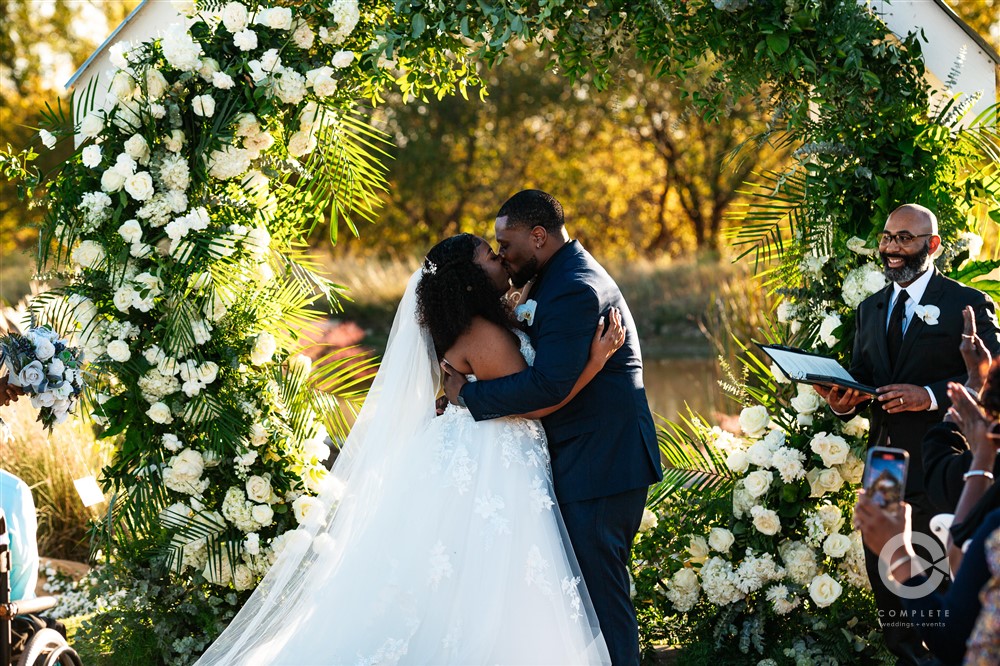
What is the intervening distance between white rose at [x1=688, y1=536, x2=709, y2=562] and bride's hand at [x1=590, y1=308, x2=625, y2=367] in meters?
1.36

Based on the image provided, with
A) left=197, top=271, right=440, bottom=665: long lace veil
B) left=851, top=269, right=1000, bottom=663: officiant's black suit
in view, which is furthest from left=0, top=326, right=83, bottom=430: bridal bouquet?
left=851, top=269, right=1000, bottom=663: officiant's black suit

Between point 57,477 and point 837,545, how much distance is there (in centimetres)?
495

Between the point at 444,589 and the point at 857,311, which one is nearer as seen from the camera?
the point at 444,589

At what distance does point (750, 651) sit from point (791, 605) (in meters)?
0.33

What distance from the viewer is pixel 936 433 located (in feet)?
11.8

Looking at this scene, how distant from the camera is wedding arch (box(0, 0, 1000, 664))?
4559 millimetres

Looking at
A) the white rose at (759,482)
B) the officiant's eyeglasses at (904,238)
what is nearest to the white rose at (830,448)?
the white rose at (759,482)

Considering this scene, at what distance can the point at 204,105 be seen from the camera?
15.1 ft

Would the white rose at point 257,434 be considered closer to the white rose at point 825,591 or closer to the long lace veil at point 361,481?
the long lace veil at point 361,481

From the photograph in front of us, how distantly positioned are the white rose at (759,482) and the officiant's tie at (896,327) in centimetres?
85

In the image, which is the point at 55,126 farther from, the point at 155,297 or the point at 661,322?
the point at 661,322

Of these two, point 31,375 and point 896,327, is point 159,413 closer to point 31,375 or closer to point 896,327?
point 31,375

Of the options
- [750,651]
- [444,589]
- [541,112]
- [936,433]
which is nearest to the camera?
[936,433]

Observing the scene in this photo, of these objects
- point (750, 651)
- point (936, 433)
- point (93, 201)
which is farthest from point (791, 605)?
point (93, 201)
